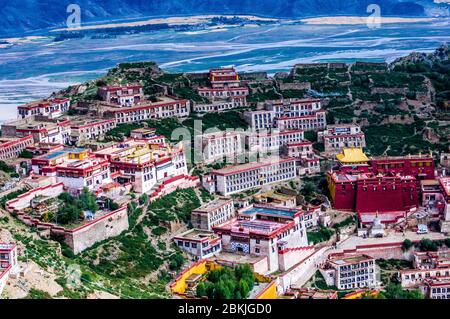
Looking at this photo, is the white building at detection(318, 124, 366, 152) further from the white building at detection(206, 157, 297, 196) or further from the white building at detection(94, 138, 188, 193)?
the white building at detection(94, 138, 188, 193)

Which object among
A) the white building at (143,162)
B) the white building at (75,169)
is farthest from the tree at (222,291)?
the white building at (143,162)

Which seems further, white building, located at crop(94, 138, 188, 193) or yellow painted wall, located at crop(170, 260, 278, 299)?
white building, located at crop(94, 138, 188, 193)

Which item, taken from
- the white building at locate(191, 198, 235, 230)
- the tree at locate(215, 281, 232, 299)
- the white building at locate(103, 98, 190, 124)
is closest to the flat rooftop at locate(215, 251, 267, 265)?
the white building at locate(191, 198, 235, 230)

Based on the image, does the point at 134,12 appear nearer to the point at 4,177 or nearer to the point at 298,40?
the point at 298,40

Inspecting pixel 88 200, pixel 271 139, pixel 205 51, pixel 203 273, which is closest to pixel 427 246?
pixel 203 273

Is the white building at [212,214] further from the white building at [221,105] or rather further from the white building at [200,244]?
the white building at [221,105]

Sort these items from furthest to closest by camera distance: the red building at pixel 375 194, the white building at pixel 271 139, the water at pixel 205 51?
the water at pixel 205 51, the white building at pixel 271 139, the red building at pixel 375 194

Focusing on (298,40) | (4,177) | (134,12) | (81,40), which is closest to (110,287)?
(4,177)
